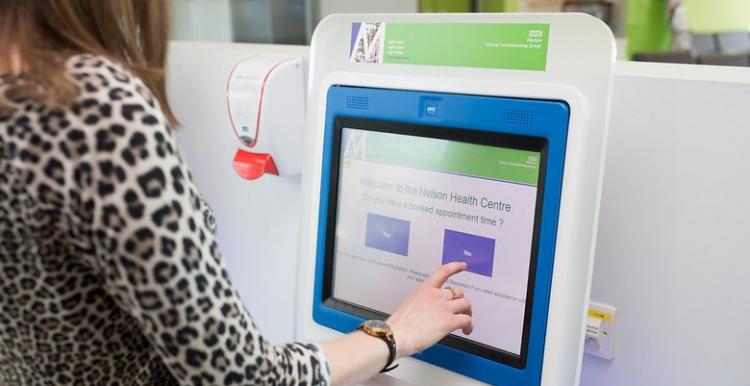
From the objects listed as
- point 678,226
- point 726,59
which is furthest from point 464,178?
point 726,59

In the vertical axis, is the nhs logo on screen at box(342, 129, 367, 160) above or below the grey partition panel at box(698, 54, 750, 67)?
below

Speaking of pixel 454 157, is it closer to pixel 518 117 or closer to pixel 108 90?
pixel 518 117

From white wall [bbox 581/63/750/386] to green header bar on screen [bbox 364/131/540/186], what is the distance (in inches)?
6.4

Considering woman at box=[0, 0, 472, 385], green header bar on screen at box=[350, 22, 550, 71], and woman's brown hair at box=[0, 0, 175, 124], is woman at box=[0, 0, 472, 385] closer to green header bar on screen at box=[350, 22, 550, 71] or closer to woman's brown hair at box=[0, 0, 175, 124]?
woman's brown hair at box=[0, 0, 175, 124]

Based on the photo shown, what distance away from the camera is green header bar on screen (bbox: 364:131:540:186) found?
0.85 meters

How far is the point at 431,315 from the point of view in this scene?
0.85 meters

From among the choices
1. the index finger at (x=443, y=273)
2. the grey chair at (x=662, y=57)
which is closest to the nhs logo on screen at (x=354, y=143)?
the index finger at (x=443, y=273)

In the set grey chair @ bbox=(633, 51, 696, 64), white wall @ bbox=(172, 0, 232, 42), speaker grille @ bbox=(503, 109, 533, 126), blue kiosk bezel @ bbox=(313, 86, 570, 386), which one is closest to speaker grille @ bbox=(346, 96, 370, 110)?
blue kiosk bezel @ bbox=(313, 86, 570, 386)

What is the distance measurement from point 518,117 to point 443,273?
22 cm

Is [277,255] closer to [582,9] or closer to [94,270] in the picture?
[94,270]

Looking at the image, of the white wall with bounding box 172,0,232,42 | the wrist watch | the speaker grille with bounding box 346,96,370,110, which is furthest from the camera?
the white wall with bounding box 172,0,232,42

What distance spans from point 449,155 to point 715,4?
19.1ft

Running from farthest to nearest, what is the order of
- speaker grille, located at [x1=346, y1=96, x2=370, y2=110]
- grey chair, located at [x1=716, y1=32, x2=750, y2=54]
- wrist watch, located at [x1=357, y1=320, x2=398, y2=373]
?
1. grey chair, located at [x1=716, y1=32, x2=750, y2=54]
2. speaker grille, located at [x1=346, y1=96, x2=370, y2=110]
3. wrist watch, located at [x1=357, y1=320, x2=398, y2=373]

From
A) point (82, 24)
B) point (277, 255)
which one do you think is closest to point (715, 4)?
point (277, 255)
